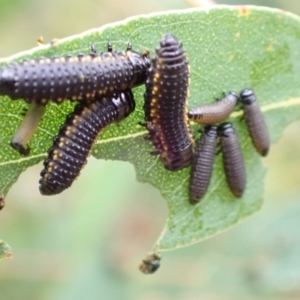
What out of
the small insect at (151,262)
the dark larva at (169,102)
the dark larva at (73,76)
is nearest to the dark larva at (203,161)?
the dark larva at (169,102)

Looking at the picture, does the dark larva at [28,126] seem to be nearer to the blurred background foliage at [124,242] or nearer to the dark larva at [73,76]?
the dark larva at [73,76]

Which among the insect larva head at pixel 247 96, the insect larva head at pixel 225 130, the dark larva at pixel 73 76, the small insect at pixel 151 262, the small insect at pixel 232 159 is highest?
the dark larva at pixel 73 76

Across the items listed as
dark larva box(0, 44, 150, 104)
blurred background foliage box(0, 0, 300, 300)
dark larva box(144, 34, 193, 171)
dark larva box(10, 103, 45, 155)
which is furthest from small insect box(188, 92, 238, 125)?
blurred background foliage box(0, 0, 300, 300)

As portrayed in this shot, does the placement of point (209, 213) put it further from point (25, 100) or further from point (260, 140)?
point (25, 100)

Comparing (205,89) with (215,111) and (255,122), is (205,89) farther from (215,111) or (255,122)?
(255,122)

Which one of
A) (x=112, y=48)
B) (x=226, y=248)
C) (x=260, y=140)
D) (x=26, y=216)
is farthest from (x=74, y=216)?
(x=112, y=48)

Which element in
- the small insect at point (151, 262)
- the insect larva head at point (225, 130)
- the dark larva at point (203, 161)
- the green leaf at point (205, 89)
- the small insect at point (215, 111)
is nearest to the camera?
the green leaf at point (205, 89)
